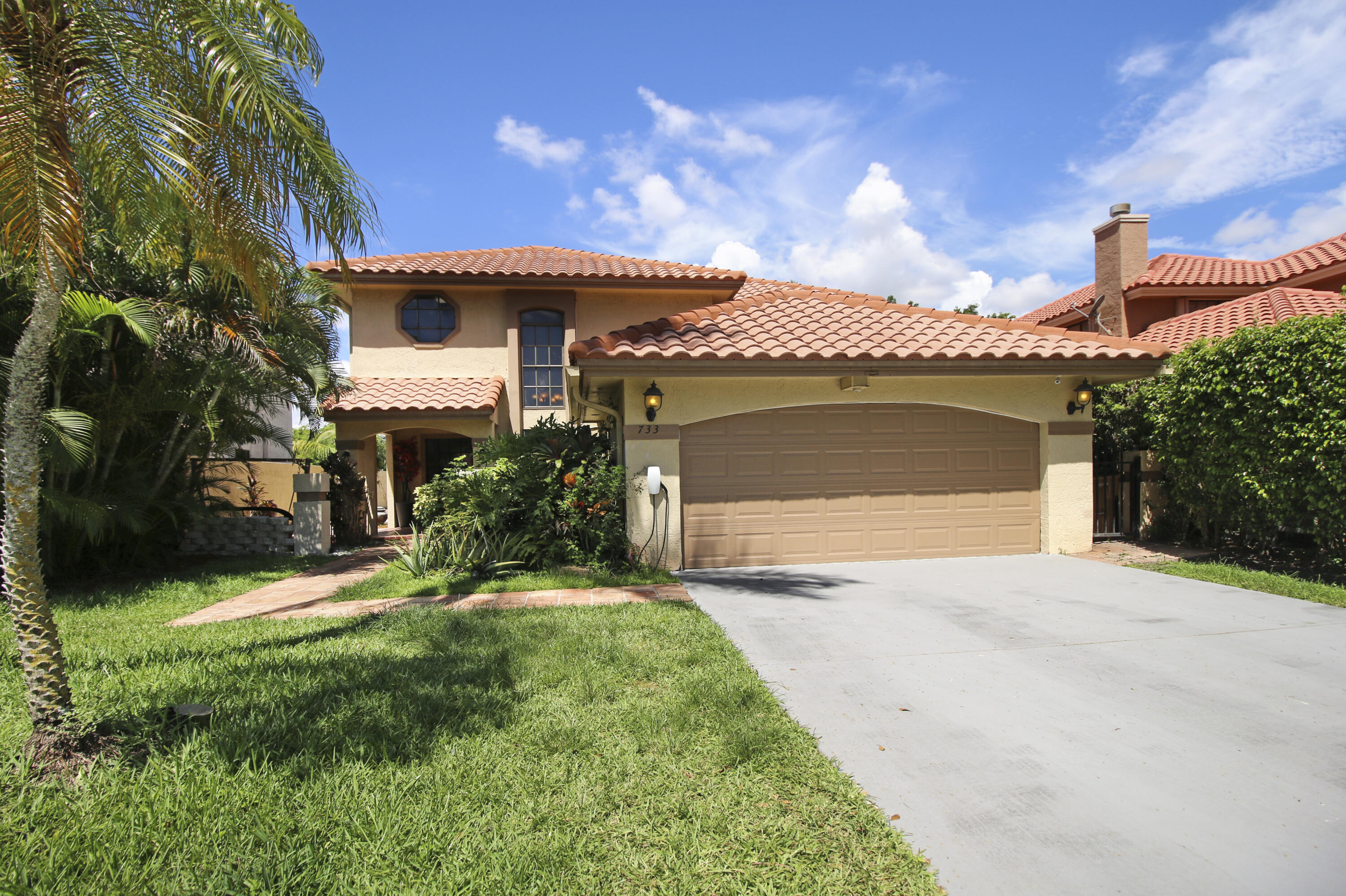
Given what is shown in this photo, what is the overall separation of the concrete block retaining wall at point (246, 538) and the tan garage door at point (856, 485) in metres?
7.64

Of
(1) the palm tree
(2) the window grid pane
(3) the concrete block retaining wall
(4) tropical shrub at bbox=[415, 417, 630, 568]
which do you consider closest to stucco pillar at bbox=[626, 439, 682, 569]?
(4) tropical shrub at bbox=[415, 417, 630, 568]

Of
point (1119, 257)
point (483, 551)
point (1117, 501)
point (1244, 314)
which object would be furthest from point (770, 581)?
point (1119, 257)

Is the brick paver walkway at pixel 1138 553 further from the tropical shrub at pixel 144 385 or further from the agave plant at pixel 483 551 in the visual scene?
the tropical shrub at pixel 144 385

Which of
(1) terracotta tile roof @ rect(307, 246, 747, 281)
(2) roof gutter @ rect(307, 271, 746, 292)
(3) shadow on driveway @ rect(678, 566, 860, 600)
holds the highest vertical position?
(1) terracotta tile roof @ rect(307, 246, 747, 281)

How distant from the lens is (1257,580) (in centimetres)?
733

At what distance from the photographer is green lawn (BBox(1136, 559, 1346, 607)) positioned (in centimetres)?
659

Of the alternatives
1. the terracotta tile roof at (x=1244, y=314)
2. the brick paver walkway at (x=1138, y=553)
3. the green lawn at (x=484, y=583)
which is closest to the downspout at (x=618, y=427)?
the green lawn at (x=484, y=583)

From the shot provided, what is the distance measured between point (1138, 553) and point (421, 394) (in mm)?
13166

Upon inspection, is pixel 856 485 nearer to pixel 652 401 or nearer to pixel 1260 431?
pixel 652 401

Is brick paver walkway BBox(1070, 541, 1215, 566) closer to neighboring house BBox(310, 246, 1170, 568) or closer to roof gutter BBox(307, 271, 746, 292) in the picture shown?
neighboring house BBox(310, 246, 1170, 568)

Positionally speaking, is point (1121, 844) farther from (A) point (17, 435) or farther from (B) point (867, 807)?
(A) point (17, 435)

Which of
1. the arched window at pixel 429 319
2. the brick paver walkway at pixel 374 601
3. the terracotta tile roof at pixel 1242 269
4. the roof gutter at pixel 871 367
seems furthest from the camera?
the terracotta tile roof at pixel 1242 269

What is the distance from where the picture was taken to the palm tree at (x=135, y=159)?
123 inches

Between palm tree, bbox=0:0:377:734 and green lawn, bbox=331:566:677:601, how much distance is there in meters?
3.96
